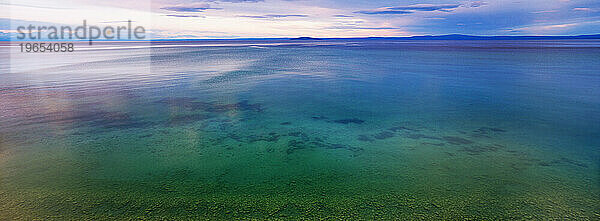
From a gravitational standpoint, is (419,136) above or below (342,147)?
above

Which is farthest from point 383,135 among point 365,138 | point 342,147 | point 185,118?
point 185,118

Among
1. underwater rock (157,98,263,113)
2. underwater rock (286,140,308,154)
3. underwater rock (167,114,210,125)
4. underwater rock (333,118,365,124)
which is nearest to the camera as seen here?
underwater rock (286,140,308,154)

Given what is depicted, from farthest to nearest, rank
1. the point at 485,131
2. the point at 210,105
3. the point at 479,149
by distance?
the point at 210,105
the point at 485,131
the point at 479,149

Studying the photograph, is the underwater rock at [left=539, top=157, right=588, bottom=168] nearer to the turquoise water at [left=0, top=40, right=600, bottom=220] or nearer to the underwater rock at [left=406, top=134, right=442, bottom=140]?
the turquoise water at [left=0, top=40, right=600, bottom=220]

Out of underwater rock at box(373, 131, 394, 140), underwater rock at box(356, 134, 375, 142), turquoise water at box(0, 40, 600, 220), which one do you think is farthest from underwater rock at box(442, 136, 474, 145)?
underwater rock at box(356, 134, 375, 142)

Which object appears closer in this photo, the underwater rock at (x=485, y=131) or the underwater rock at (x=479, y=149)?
the underwater rock at (x=479, y=149)

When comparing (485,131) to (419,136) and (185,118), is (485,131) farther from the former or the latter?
(185,118)

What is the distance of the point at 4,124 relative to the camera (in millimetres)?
7930

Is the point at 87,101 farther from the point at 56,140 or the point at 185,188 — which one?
the point at 185,188

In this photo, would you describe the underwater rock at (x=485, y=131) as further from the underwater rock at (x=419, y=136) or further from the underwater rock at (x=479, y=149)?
the underwater rock at (x=419, y=136)

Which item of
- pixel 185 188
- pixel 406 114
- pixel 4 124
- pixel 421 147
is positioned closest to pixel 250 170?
pixel 185 188

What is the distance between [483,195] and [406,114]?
5.14 meters

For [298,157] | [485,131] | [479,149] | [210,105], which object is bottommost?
[298,157]

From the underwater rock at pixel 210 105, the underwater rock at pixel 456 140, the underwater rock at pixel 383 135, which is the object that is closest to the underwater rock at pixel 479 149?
the underwater rock at pixel 456 140
